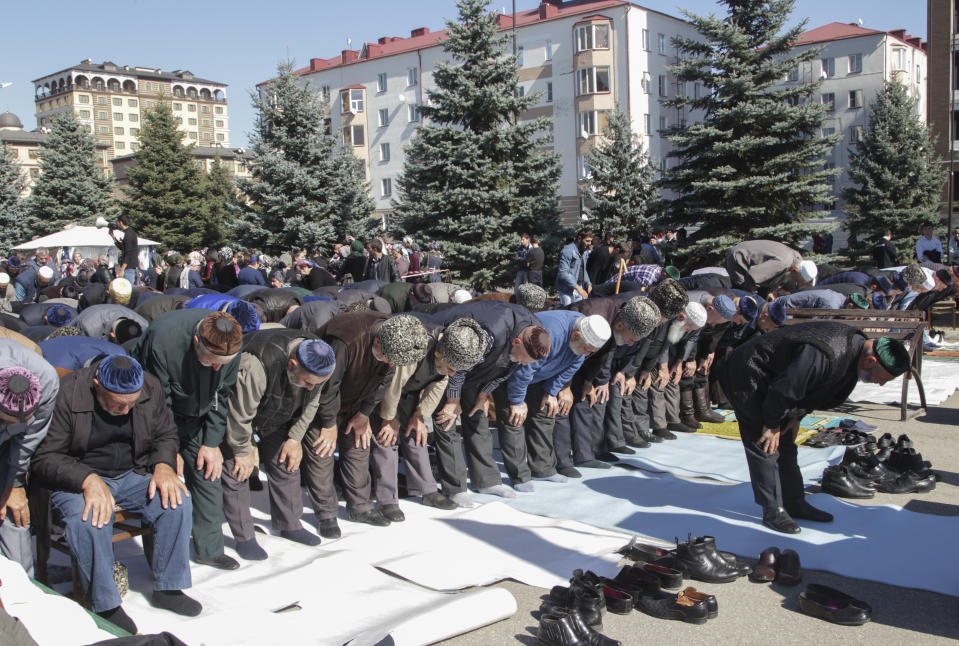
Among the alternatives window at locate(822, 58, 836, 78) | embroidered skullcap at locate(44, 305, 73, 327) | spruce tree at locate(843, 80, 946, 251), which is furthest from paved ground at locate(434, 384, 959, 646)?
window at locate(822, 58, 836, 78)

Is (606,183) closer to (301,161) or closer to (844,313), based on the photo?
(301,161)

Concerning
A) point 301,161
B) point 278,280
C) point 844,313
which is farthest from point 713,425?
point 301,161

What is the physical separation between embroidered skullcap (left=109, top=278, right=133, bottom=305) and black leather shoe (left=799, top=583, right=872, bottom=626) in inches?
244

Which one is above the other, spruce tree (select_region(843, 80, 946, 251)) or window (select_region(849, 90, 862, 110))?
window (select_region(849, 90, 862, 110))

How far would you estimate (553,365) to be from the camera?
6094 millimetres

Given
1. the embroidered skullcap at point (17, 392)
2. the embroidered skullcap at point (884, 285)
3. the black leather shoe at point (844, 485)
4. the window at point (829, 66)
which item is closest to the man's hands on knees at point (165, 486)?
the embroidered skullcap at point (17, 392)

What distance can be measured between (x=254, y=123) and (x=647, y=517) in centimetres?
2048

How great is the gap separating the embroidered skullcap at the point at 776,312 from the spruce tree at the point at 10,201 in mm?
35108

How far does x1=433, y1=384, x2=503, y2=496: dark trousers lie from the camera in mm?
5816

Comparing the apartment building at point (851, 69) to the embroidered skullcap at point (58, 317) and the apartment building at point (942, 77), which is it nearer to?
the apartment building at point (942, 77)

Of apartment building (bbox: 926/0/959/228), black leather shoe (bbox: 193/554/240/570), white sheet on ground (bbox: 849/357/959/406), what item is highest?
apartment building (bbox: 926/0/959/228)

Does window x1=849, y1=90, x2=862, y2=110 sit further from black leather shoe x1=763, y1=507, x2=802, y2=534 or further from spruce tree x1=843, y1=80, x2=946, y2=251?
black leather shoe x1=763, y1=507, x2=802, y2=534

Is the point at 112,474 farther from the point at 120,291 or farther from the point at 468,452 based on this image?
the point at 120,291

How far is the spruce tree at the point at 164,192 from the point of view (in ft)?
114
